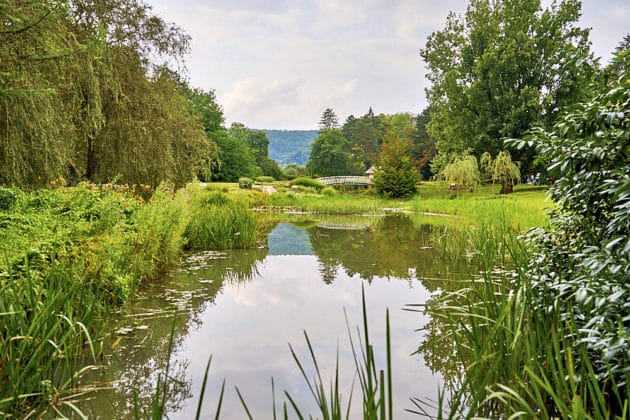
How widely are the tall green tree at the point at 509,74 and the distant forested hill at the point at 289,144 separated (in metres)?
115

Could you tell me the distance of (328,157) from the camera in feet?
164

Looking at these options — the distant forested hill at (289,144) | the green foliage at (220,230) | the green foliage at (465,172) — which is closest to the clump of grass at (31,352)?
the green foliage at (220,230)

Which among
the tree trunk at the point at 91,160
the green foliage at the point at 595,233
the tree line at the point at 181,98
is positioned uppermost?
the tree line at the point at 181,98

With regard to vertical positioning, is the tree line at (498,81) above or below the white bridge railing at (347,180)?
above

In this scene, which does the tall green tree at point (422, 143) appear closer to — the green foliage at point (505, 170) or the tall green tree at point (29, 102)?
the green foliage at point (505, 170)

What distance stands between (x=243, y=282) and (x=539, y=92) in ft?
71.2

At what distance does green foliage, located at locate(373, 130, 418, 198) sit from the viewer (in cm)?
2628

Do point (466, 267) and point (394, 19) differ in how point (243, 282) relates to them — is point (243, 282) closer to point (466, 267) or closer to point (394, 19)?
point (466, 267)

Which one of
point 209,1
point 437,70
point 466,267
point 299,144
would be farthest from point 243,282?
point 299,144

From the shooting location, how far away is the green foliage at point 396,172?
26.3m

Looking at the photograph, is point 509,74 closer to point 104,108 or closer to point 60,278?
point 104,108

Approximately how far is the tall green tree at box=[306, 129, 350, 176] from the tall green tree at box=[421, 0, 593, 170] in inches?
986

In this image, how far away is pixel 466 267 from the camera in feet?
19.3

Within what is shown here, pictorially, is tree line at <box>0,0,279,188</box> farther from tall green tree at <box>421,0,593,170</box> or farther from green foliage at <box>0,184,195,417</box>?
tall green tree at <box>421,0,593,170</box>
